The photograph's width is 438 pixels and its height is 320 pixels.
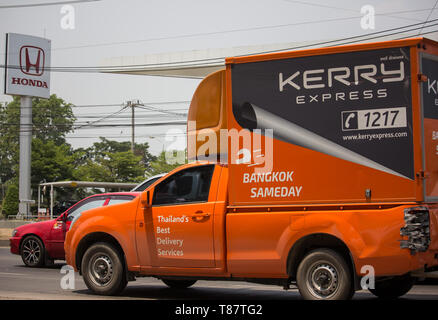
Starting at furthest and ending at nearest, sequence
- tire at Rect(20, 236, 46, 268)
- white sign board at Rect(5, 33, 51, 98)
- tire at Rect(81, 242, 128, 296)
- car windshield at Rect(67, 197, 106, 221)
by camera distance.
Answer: white sign board at Rect(5, 33, 51, 98), tire at Rect(20, 236, 46, 268), car windshield at Rect(67, 197, 106, 221), tire at Rect(81, 242, 128, 296)

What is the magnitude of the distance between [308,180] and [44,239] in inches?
355

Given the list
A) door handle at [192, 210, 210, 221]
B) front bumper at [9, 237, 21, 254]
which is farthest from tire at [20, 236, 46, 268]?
door handle at [192, 210, 210, 221]

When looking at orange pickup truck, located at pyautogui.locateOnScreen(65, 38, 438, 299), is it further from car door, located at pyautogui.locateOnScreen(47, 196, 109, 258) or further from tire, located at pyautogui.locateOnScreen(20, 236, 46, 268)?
tire, located at pyautogui.locateOnScreen(20, 236, 46, 268)

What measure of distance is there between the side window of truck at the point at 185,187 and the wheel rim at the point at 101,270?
130 cm

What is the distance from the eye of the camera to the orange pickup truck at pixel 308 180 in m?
8.13

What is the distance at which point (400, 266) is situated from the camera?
26.3 ft

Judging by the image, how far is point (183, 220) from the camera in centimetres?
949

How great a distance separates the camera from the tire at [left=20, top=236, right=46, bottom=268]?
51.9ft

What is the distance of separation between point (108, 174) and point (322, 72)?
58.3 m

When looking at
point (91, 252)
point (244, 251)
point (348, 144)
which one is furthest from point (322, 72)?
point (91, 252)

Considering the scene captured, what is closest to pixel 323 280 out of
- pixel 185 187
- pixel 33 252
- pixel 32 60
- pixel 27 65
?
pixel 185 187

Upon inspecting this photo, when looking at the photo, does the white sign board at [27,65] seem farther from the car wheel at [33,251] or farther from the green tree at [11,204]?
the car wheel at [33,251]

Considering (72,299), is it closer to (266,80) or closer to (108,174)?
(266,80)

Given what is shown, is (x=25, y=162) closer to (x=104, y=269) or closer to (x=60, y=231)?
(x=60, y=231)
